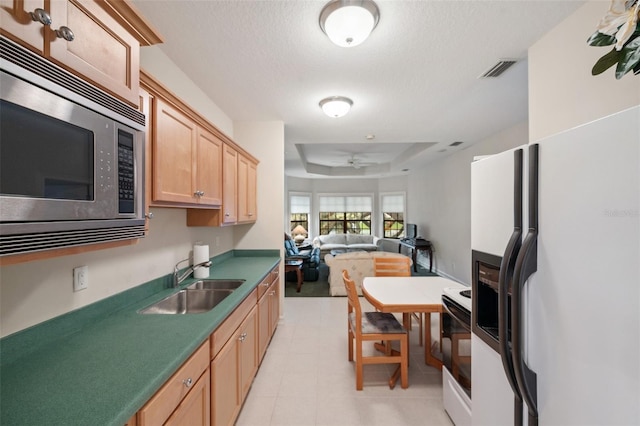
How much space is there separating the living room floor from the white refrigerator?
1074 mm

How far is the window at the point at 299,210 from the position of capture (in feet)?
28.0

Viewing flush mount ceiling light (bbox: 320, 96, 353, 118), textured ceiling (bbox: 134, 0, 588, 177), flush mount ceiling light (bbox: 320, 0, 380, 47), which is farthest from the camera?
flush mount ceiling light (bbox: 320, 96, 353, 118)

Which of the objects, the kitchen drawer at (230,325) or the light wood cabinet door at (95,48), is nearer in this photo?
the light wood cabinet door at (95,48)

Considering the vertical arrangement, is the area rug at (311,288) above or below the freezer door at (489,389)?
below

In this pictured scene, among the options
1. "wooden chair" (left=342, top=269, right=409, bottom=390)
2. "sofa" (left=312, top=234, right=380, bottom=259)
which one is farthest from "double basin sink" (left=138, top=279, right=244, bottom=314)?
"sofa" (left=312, top=234, right=380, bottom=259)

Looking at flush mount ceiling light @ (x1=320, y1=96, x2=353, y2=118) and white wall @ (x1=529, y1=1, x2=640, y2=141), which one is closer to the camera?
→ white wall @ (x1=529, y1=1, x2=640, y2=141)

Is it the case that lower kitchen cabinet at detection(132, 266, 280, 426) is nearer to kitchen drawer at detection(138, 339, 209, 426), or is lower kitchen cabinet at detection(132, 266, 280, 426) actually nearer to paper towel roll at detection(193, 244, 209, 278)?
kitchen drawer at detection(138, 339, 209, 426)

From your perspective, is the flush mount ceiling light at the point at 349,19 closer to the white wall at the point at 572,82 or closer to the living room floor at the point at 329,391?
the white wall at the point at 572,82

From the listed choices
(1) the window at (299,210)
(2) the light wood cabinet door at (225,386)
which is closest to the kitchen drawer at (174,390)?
(2) the light wood cabinet door at (225,386)

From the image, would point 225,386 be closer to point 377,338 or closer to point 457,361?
point 377,338

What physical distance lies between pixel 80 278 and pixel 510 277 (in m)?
1.94

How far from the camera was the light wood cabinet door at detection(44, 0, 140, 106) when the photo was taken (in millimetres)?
822

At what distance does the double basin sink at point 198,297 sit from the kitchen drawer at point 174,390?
74 centimetres

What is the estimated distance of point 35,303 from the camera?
113cm
